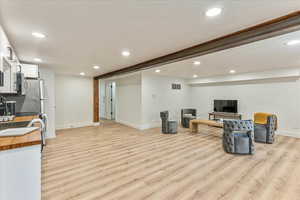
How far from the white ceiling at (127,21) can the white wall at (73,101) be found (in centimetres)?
366

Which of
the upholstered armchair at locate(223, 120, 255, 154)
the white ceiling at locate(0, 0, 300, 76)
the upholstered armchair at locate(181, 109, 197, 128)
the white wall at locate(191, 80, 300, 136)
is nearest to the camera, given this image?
the white ceiling at locate(0, 0, 300, 76)

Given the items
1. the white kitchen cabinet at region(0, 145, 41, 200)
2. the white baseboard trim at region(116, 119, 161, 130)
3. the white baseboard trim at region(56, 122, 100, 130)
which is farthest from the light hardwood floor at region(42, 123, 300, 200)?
the white baseboard trim at region(56, 122, 100, 130)

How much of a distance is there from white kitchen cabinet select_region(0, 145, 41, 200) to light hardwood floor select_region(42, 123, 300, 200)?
69 cm

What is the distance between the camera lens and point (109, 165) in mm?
2912

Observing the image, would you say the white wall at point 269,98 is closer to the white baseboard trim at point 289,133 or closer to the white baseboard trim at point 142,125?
the white baseboard trim at point 289,133

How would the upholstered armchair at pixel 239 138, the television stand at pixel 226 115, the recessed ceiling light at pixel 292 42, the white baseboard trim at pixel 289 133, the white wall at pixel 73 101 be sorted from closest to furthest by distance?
the recessed ceiling light at pixel 292 42 < the upholstered armchair at pixel 239 138 < the white baseboard trim at pixel 289 133 < the television stand at pixel 226 115 < the white wall at pixel 73 101

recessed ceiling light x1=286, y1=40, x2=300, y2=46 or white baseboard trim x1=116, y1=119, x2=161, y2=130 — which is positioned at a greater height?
recessed ceiling light x1=286, y1=40, x2=300, y2=46

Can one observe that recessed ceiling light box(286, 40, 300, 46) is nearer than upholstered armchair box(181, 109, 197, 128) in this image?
Yes

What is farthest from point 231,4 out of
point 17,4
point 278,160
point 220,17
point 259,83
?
point 259,83

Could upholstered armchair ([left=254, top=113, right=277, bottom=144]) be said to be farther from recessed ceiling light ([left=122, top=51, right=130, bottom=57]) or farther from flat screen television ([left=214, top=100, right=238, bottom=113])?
recessed ceiling light ([left=122, top=51, right=130, bottom=57])

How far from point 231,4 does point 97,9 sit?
1475 millimetres

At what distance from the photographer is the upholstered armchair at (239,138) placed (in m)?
3.49

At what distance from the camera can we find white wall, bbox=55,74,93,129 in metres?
6.28

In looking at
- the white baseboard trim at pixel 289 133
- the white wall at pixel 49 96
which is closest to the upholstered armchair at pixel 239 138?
the white baseboard trim at pixel 289 133
